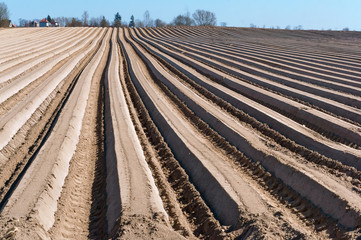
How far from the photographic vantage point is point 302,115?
932 cm

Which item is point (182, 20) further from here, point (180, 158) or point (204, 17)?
point (180, 158)

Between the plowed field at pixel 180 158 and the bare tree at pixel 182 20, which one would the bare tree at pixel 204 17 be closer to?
the bare tree at pixel 182 20

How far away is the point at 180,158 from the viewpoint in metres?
7.11

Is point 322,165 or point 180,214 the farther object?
point 322,165

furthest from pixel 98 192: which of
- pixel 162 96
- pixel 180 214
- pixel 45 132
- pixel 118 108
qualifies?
pixel 162 96

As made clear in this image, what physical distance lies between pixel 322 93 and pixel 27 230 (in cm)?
916

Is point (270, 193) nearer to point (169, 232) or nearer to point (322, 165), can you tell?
point (322, 165)

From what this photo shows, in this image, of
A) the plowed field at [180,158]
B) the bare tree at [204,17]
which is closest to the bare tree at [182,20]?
the bare tree at [204,17]

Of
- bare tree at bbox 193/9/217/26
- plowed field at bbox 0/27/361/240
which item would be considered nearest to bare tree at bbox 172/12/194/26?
bare tree at bbox 193/9/217/26

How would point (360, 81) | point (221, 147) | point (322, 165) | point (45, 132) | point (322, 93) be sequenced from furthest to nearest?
point (360, 81) < point (322, 93) < point (45, 132) < point (221, 147) < point (322, 165)

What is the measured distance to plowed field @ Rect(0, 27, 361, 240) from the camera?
477 cm

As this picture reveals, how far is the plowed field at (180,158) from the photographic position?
4766 mm

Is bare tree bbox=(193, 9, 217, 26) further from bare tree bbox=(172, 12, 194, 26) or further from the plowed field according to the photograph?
the plowed field

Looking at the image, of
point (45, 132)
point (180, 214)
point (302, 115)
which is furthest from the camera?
point (302, 115)
